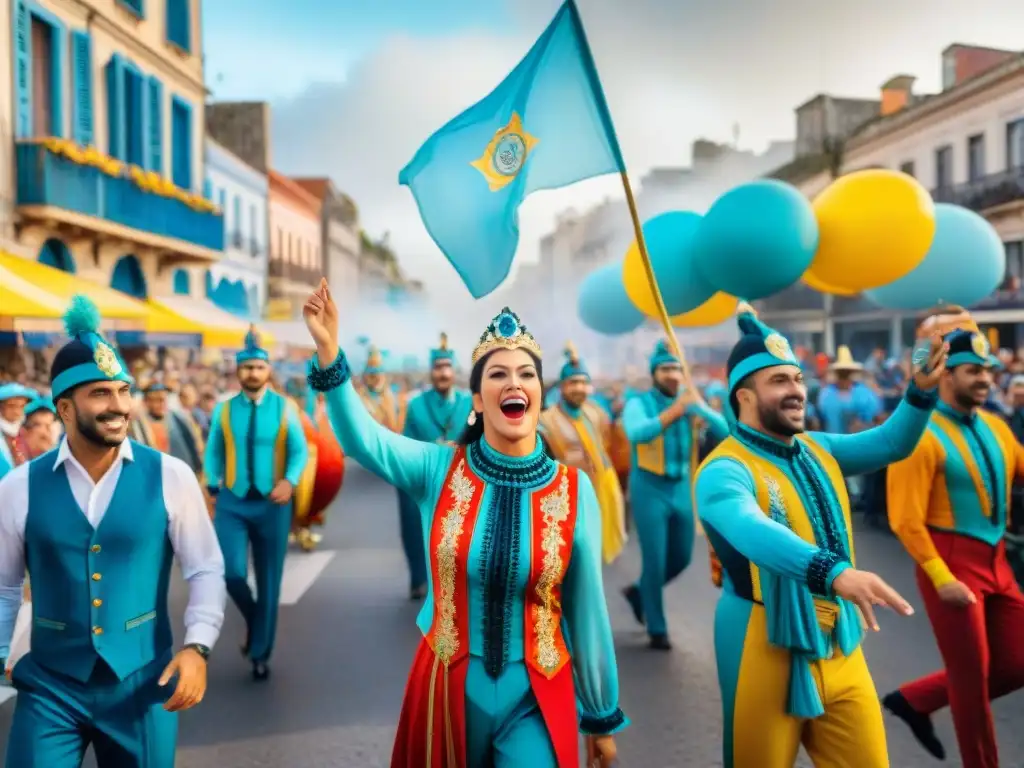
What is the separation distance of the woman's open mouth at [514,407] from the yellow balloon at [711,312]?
4.84 m

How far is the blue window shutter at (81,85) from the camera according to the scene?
59.0ft

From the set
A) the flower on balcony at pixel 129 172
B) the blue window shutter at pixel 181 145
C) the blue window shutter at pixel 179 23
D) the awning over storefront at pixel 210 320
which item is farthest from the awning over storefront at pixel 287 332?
the blue window shutter at pixel 179 23

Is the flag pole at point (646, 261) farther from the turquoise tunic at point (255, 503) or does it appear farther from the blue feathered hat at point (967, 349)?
the turquoise tunic at point (255, 503)

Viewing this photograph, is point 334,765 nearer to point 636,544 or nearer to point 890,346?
point 636,544

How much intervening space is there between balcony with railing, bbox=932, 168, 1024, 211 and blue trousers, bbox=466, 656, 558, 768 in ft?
84.4

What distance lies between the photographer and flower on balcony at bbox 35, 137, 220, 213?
54.9 ft

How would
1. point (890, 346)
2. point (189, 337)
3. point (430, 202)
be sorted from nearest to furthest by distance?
point (430, 202), point (189, 337), point (890, 346)

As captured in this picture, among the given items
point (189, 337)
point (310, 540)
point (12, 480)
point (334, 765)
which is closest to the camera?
point (12, 480)

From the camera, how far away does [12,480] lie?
10.6 ft

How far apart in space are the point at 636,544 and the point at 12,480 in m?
8.04

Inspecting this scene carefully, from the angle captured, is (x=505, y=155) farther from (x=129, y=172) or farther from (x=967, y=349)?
(x=129, y=172)

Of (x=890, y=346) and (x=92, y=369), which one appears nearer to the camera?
(x=92, y=369)

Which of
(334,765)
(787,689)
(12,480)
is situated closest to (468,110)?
(12,480)

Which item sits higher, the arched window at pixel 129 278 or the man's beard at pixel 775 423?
the arched window at pixel 129 278
